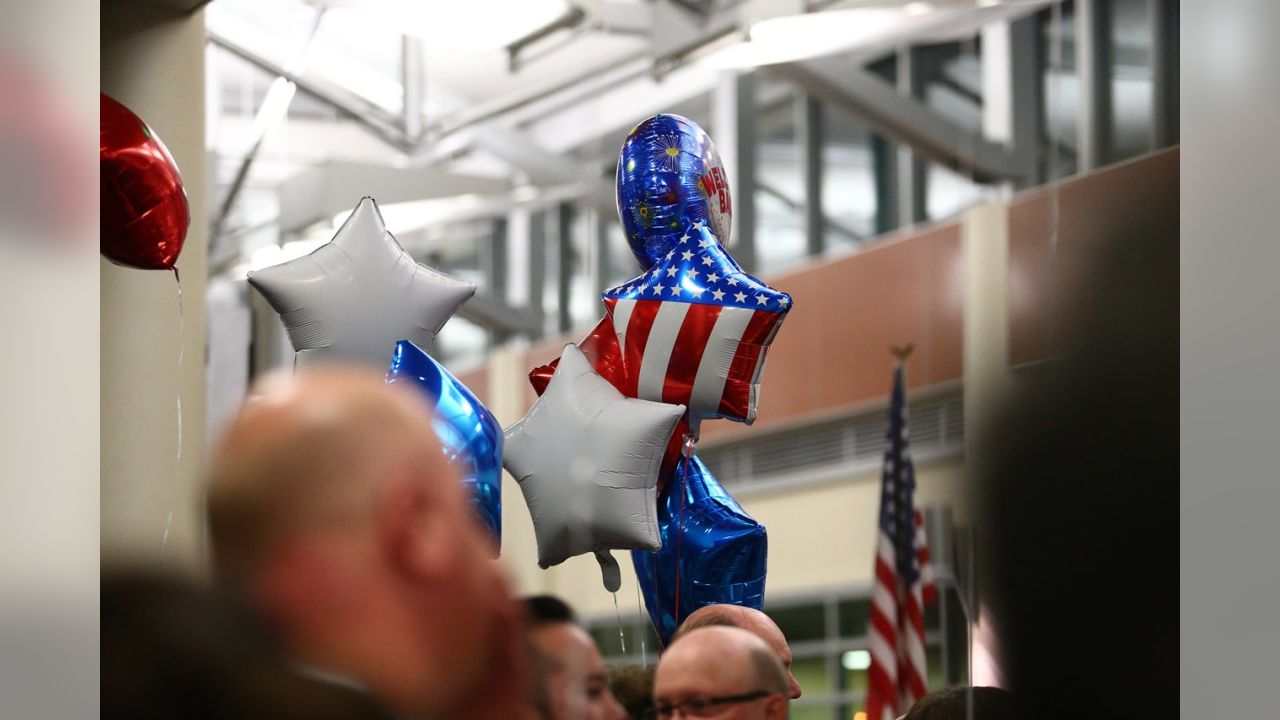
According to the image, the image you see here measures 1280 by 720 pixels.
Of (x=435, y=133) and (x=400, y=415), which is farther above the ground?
(x=435, y=133)

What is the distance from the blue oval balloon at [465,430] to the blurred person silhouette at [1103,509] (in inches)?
136

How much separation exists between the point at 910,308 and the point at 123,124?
5.56 m

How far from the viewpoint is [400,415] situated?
3.02ft

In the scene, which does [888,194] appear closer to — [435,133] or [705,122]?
[705,122]

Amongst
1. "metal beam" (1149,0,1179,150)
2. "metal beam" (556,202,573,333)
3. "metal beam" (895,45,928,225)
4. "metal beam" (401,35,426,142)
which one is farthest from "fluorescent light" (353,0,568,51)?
"metal beam" (556,202,573,333)

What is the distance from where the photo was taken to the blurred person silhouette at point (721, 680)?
6.30 ft

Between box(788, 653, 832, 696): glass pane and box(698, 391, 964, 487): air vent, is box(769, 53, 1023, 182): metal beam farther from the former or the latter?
box(788, 653, 832, 696): glass pane

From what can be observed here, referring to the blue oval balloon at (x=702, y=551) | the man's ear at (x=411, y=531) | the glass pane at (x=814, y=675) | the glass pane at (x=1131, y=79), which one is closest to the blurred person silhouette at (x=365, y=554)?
the man's ear at (x=411, y=531)

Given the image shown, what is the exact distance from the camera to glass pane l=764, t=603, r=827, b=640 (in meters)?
8.52

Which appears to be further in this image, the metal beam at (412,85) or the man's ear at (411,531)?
the metal beam at (412,85)

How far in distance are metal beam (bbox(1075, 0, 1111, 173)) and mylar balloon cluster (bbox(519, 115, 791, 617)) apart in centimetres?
422

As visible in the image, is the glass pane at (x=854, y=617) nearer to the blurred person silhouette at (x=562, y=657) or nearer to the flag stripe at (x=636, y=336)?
the flag stripe at (x=636, y=336)
